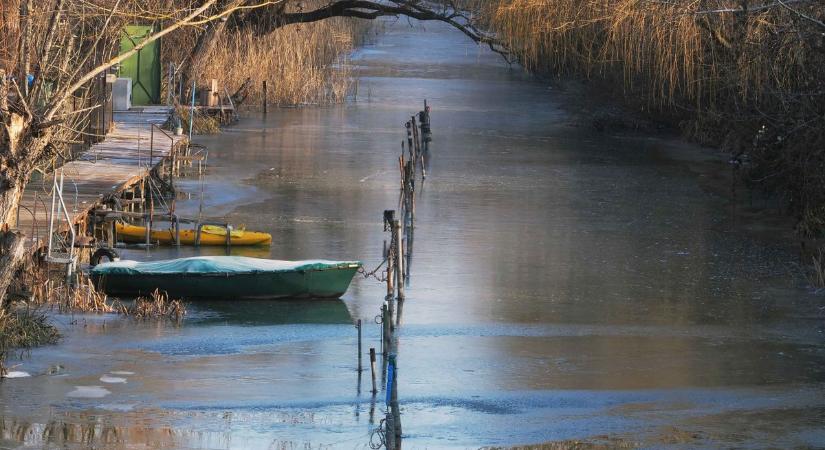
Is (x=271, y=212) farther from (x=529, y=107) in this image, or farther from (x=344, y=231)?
(x=529, y=107)

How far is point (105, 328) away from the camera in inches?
728

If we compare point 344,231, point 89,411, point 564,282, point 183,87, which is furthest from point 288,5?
point 89,411

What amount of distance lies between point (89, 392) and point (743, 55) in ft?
46.0

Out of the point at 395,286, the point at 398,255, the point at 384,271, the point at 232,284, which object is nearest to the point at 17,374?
the point at 232,284

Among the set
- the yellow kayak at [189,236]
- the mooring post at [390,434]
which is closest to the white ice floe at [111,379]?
the mooring post at [390,434]

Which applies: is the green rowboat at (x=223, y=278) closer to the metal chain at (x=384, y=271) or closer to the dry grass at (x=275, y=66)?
the metal chain at (x=384, y=271)

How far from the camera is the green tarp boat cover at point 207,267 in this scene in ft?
66.1

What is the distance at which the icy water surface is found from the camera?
14.5 meters

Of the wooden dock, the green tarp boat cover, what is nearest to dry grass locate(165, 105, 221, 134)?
the wooden dock

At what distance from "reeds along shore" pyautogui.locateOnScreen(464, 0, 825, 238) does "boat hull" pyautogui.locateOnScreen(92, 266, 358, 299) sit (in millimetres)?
6804

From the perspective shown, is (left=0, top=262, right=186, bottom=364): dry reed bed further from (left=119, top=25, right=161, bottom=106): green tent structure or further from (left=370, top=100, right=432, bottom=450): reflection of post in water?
(left=119, top=25, right=161, bottom=106): green tent structure

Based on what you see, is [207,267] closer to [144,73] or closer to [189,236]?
[189,236]

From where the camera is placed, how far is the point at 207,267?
2028 centimetres

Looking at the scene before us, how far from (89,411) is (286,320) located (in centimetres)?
556
